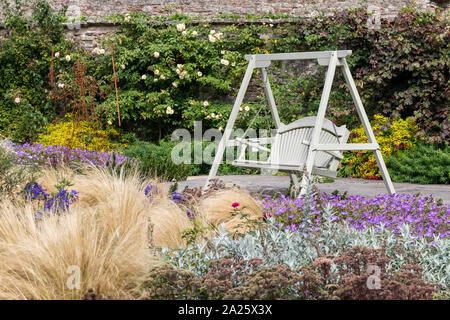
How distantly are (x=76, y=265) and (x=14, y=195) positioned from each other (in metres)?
2.04

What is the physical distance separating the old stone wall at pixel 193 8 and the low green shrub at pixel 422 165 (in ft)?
10.8

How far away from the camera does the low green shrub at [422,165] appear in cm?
652

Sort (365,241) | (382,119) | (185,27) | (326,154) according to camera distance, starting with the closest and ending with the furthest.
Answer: (365,241) < (326,154) < (382,119) < (185,27)

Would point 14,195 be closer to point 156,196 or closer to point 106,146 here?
point 156,196

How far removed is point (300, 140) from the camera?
4.93m

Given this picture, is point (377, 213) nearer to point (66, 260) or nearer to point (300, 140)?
point (300, 140)

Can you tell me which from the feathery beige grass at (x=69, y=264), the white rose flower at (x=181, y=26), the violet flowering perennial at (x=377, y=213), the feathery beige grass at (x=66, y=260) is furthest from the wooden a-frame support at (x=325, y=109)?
the white rose flower at (x=181, y=26)

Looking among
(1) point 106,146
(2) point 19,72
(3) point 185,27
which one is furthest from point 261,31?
(2) point 19,72

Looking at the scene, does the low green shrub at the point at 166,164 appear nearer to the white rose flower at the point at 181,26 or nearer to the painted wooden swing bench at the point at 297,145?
the painted wooden swing bench at the point at 297,145

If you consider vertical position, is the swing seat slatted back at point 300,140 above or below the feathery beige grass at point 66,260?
below

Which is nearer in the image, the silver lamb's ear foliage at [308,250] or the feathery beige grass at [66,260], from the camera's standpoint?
the feathery beige grass at [66,260]

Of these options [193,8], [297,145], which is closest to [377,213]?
[297,145]
